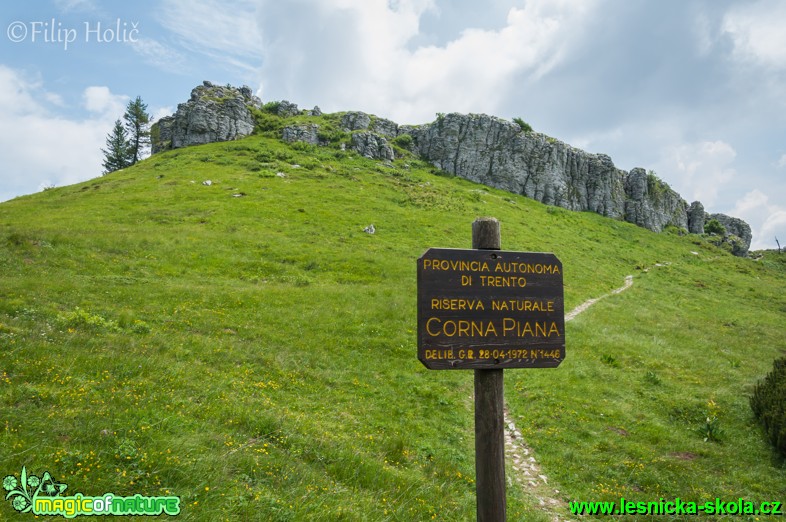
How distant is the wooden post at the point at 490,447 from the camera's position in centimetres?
521

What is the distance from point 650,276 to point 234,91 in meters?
102

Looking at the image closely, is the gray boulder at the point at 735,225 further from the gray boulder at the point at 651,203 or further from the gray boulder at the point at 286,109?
the gray boulder at the point at 286,109

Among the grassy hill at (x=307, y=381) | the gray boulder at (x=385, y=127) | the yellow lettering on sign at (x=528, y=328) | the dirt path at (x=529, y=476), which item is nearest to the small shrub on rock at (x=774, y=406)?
the grassy hill at (x=307, y=381)

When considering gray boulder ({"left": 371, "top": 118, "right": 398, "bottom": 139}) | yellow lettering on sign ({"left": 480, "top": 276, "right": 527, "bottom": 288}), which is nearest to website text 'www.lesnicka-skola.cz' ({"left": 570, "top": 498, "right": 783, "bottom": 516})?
yellow lettering on sign ({"left": 480, "top": 276, "right": 527, "bottom": 288})

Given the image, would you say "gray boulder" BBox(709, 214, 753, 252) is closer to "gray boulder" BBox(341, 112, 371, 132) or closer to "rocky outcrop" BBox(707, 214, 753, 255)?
"rocky outcrop" BBox(707, 214, 753, 255)

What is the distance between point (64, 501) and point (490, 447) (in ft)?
17.9

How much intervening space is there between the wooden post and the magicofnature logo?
407 centimetres

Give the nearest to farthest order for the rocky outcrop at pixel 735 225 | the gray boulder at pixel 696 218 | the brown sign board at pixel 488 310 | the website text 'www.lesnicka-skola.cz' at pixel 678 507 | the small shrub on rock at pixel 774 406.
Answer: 1. the brown sign board at pixel 488 310
2. the website text 'www.lesnicka-skola.cz' at pixel 678 507
3. the small shrub on rock at pixel 774 406
4. the gray boulder at pixel 696 218
5. the rocky outcrop at pixel 735 225

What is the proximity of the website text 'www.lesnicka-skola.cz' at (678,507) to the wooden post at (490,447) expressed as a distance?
222 inches

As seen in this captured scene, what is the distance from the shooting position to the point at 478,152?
96.8m

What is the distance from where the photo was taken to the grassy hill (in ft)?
21.7

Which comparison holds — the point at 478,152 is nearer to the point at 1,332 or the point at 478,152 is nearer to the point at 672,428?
the point at 672,428

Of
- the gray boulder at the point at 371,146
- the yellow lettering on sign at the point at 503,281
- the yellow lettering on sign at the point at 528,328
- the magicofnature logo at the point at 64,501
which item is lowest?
the magicofnature logo at the point at 64,501

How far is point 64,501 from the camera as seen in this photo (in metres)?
4.89
